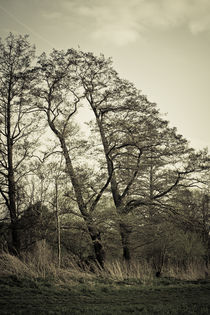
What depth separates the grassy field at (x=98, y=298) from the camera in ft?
18.0

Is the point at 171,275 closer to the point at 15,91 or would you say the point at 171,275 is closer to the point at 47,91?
the point at 47,91

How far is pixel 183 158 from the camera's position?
1191cm

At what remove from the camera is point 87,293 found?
7.12 m

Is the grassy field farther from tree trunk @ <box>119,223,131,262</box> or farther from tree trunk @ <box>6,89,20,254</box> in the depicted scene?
tree trunk @ <box>6,89,20,254</box>

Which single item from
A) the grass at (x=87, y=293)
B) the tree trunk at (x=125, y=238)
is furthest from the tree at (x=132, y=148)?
the grass at (x=87, y=293)

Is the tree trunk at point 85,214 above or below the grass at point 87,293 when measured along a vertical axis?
above

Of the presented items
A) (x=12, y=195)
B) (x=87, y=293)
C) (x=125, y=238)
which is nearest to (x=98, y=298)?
(x=87, y=293)

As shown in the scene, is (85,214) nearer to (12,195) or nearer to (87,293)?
(12,195)

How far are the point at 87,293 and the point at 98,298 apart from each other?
53 centimetres

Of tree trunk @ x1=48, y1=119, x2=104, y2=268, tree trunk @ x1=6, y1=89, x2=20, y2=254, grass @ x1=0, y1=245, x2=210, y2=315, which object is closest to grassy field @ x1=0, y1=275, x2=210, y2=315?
grass @ x1=0, y1=245, x2=210, y2=315

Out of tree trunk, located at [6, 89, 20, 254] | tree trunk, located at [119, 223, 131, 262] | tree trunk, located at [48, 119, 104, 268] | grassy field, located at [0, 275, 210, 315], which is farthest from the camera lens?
tree trunk, located at [6, 89, 20, 254]

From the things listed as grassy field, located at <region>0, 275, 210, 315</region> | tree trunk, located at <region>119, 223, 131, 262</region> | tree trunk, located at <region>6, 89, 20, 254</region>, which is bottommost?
grassy field, located at <region>0, 275, 210, 315</region>

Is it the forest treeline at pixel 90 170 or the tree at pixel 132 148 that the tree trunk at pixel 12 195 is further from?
the tree at pixel 132 148

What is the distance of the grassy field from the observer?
5.49m
